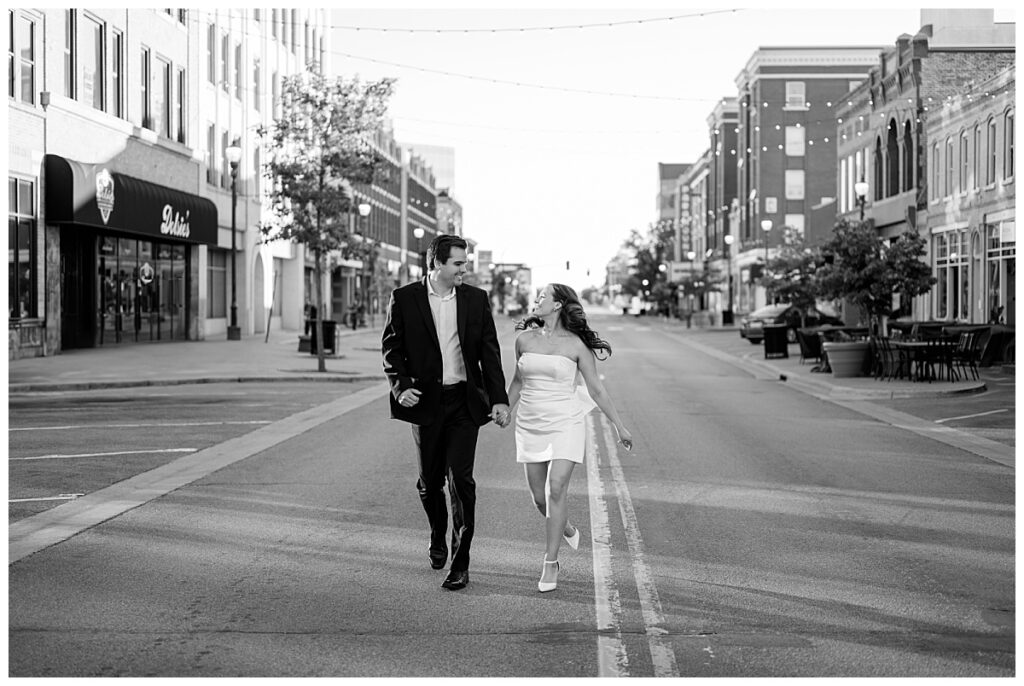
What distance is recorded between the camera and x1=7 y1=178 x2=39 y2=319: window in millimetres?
28500

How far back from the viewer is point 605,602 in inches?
274

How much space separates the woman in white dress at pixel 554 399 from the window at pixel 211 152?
3975cm

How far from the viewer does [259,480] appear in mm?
11734

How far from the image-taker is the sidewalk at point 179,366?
24016mm

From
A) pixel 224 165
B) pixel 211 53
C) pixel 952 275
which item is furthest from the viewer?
pixel 224 165

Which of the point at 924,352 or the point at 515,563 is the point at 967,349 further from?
the point at 515,563

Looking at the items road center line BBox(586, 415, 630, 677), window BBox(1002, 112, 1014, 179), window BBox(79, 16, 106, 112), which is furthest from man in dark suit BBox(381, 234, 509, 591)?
window BBox(1002, 112, 1014, 179)

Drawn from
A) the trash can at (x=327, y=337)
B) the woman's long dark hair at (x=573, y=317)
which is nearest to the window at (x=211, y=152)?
the trash can at (x=327, y=337)

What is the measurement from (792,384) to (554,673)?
2161 centimetres

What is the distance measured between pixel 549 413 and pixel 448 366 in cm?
64

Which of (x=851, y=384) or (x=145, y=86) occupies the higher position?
(x=145, y=86)

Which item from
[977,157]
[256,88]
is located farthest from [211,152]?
[977,157]

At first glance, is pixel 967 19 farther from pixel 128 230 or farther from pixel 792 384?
pixel 128 230

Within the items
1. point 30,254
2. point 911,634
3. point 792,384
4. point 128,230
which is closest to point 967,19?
point 792,384
